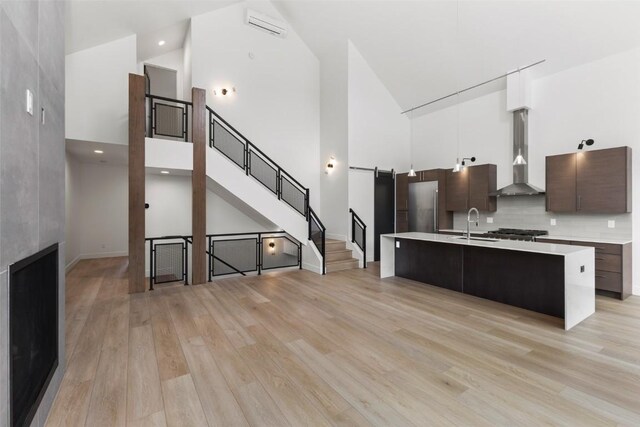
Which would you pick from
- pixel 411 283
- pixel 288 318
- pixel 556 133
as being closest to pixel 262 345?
pixel 288 318

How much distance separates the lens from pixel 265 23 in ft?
25.2

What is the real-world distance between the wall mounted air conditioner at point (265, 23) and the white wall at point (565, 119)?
16.1ft

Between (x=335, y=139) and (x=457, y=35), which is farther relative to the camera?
(x=335, y=139)

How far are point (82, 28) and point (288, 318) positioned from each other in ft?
20.0

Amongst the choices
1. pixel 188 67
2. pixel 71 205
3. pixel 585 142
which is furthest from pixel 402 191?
pixel 71 205

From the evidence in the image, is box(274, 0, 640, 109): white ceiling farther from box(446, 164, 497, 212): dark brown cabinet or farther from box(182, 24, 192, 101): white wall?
box(182, 24, 192, 101): white wall

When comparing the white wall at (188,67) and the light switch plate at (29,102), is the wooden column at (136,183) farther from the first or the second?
the light switch plate at (29,102)

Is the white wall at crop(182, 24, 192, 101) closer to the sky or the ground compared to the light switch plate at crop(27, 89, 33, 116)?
closer to the sky

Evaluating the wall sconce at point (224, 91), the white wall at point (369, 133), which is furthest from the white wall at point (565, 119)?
the wall sconce at point (224, 91)

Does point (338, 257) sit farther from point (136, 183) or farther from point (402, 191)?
point (136, 183)

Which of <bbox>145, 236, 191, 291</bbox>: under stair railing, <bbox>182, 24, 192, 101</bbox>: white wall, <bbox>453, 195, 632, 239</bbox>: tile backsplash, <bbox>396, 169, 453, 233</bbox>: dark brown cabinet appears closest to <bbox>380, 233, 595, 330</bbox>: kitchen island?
<bbox>453, 195, 632, 239</bbox>: tile backsplash

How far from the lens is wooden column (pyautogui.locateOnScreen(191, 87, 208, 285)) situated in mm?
5703

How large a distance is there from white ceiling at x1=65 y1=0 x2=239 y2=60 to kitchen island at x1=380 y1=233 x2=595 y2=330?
6.60m

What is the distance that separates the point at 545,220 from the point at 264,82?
→ 739cm
